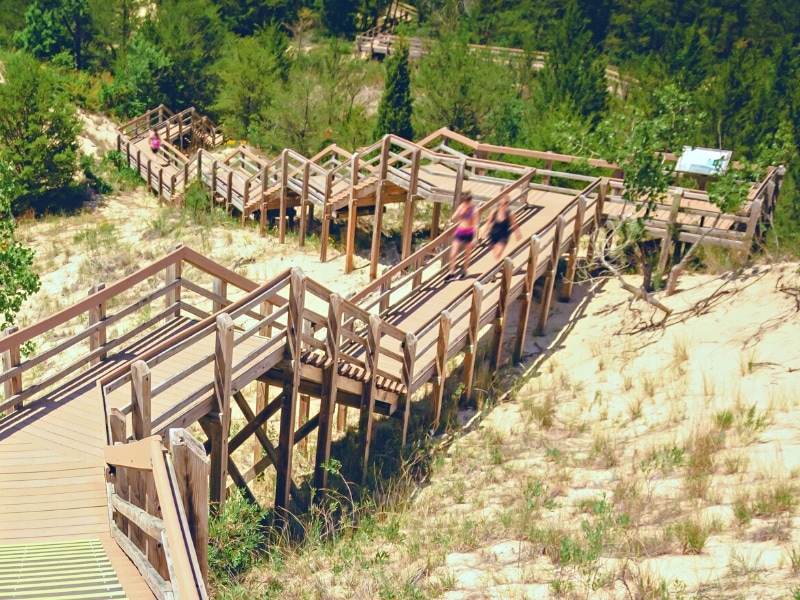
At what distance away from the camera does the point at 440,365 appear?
1249 centimetres

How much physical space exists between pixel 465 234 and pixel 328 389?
566 cm

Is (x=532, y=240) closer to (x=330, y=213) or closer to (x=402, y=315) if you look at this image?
(x=402, y=315)

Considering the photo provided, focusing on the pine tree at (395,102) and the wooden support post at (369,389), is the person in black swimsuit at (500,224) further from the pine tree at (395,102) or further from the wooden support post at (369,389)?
the pine tree at (395,102)

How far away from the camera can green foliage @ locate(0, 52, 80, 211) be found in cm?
2478

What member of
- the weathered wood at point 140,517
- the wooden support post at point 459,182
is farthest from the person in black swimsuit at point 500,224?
the weathered wood at point 140,517

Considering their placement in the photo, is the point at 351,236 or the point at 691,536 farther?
the point at 351,236

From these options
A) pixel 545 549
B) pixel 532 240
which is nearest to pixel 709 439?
pixel 545 549

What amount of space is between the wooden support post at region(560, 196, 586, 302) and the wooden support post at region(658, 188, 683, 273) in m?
1.50

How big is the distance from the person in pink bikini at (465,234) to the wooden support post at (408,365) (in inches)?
139

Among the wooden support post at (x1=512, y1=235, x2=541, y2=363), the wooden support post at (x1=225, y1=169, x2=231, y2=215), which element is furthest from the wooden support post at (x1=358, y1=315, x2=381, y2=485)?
the wooden support post at (x1=225, y1=169, x2=231, y2=215)

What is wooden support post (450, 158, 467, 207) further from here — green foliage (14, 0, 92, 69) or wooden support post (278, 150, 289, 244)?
green foliage (14, 0, 92, 69)

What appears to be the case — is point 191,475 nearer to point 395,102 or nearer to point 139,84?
point 395,102

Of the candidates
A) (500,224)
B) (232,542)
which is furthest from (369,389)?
(500,224)

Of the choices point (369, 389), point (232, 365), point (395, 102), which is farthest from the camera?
point (395, 102)
